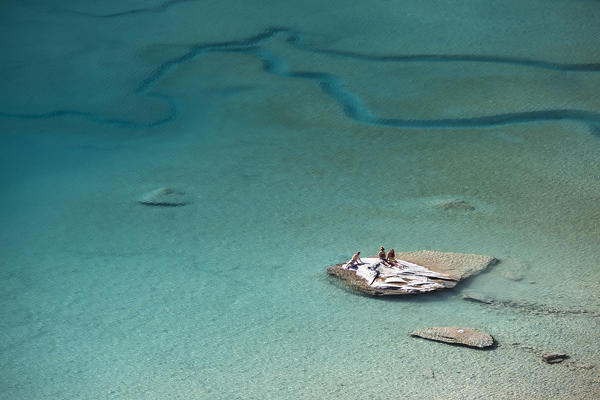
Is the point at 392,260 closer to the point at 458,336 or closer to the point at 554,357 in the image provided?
the point at 458,336

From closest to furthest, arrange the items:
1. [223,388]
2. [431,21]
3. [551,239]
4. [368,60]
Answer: [223,388] → [551,239] → [368,60] → [431,21]

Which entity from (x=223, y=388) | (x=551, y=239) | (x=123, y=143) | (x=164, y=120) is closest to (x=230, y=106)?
(x=164, y=120)

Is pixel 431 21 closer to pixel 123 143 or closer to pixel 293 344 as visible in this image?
pixel 123 143

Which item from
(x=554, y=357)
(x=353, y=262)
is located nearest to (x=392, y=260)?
(x=353, y=262)

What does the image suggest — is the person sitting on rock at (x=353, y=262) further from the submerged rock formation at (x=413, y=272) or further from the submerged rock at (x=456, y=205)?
the submerged rock at (x=456, y=205)

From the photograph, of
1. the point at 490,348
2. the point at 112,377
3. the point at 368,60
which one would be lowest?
the point at 112,377
